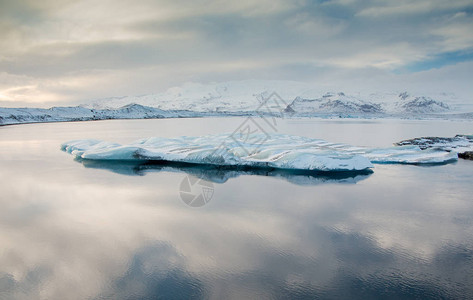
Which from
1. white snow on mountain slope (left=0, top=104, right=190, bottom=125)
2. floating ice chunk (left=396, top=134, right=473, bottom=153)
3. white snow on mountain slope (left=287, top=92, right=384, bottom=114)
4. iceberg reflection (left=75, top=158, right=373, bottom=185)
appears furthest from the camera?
white snow on mountain slope (left=287, top=92, right=384, bottom=114)

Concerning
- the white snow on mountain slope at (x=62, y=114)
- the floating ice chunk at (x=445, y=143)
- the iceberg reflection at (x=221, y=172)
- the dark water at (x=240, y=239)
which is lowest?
the dark water at (x=240, y=239)

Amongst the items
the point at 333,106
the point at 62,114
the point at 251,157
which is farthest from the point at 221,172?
the point at 333,106

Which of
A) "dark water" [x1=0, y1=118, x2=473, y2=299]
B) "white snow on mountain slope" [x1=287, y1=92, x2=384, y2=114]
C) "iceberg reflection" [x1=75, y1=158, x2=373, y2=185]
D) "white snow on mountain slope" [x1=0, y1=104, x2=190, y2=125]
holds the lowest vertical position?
"dark water" [x1=0, y1=118, x2=473, y2=299]

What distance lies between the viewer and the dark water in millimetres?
2926

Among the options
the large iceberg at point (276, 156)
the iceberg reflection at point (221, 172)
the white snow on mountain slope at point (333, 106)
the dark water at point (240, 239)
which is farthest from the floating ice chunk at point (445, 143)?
the white snow on mountain slope at point (333, 106)

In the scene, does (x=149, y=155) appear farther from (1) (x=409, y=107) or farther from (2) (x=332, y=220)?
(1) (x=409, y=107)

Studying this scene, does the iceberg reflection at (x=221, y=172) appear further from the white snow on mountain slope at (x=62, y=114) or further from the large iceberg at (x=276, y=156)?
the white snow on mountain slope at (x=62, y=114)

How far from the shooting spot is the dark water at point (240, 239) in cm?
293

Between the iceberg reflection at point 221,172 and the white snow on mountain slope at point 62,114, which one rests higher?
the white snow on mountain slope at point 62,114

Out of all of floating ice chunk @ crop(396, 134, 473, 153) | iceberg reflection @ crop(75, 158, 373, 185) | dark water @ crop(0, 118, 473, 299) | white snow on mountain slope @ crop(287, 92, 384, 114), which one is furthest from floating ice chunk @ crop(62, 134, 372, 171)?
white snow on mountain slope @ crop(287, 92, 384, 114)

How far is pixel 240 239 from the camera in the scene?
3.96 meters

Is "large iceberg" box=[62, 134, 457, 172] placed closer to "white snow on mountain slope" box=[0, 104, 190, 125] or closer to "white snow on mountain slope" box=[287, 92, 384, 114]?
"white snow on mountain slope" box=[0, 104, 190, 125]

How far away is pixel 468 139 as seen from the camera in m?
14.4

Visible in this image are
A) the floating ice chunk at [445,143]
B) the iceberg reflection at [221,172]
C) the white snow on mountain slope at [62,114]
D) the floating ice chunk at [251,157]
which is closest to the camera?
the iceberg reflection at [221,172]
